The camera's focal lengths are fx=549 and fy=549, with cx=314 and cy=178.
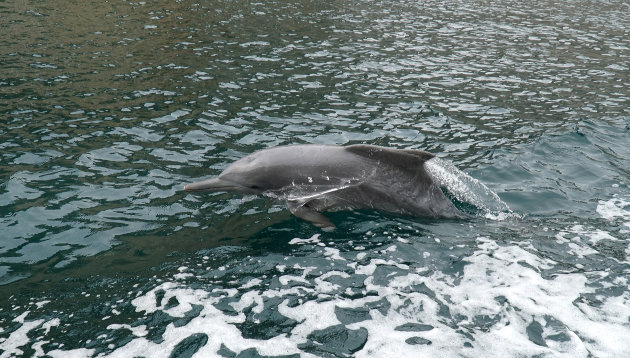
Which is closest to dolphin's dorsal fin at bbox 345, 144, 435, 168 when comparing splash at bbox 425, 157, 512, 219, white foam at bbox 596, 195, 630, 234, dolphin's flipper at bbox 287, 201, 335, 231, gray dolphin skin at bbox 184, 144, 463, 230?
gray dolphin skin at bbox 184, 144, 463, 230

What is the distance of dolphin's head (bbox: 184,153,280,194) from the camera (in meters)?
8.62

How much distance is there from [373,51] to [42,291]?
1670cm

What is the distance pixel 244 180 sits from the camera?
8.75 m

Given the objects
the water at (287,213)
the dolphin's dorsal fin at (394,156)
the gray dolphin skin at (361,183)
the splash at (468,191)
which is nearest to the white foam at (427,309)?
the water at (287,213)

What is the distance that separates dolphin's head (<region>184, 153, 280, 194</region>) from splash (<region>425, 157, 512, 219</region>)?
263 cm

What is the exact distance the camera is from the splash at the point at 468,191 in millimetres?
9055

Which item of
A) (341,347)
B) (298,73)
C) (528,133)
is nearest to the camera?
(341,347)

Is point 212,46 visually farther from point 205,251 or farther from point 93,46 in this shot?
point 205,251

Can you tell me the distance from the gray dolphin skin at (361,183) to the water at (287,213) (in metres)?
0.25

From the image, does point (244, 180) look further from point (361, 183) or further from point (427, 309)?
point (427, 309)

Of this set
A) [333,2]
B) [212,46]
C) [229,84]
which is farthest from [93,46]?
[333,2]

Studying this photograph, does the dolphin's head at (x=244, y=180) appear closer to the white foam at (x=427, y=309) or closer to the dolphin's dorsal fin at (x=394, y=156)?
the dolphin's dorsal fin at (x=394, y=156)

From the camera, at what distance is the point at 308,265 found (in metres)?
7.23

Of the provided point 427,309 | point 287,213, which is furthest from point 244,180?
point 427,309
